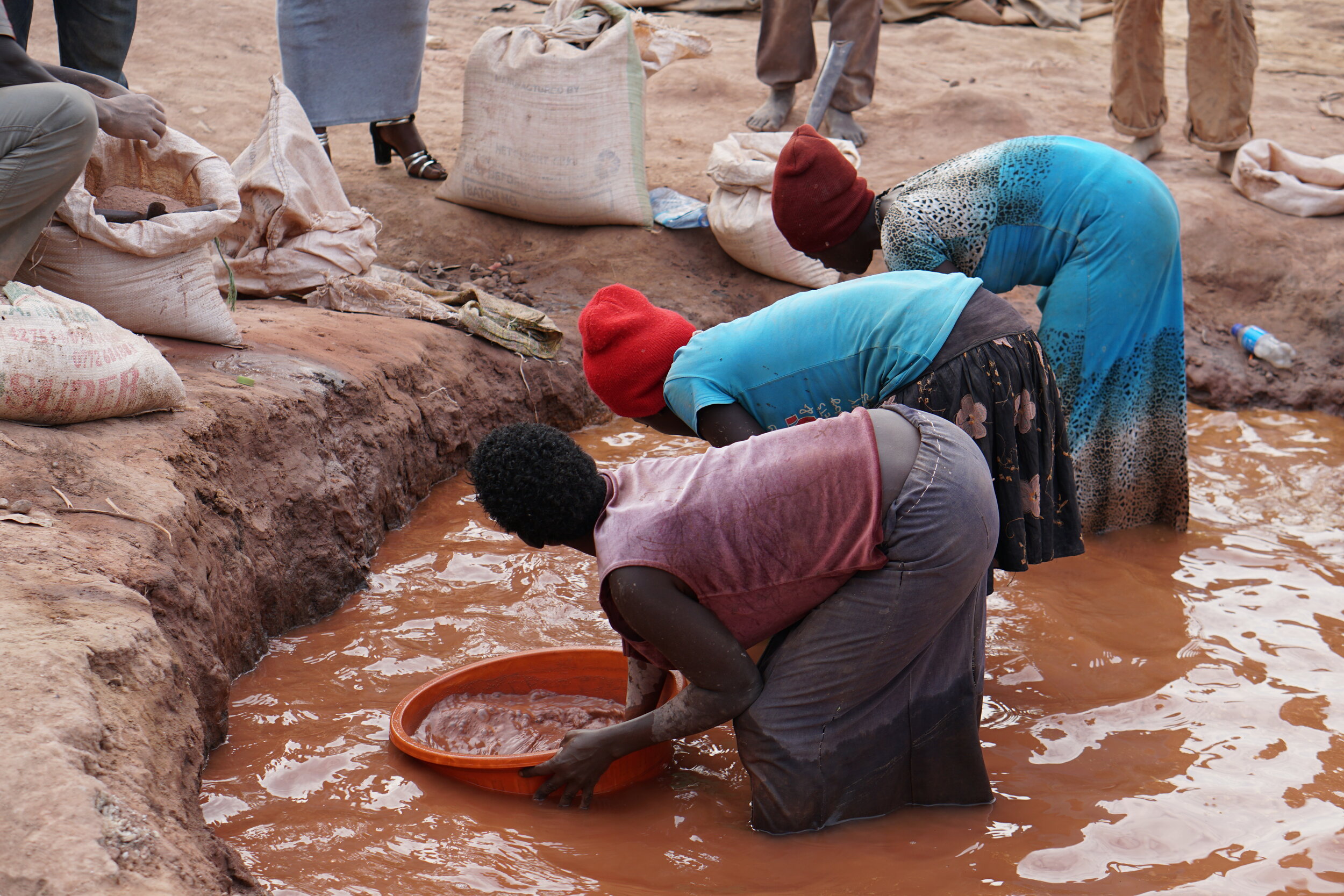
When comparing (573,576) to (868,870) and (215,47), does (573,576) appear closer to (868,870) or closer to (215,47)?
(868,870)

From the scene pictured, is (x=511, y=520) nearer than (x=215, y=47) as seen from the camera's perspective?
Yes

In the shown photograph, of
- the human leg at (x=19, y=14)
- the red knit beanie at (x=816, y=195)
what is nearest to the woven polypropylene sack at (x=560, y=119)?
the human leg at (x=19, y=14)

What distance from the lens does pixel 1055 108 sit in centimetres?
771

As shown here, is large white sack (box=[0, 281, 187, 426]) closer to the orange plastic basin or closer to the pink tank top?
the orange plastic basin

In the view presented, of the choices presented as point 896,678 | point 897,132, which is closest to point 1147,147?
point 897,132

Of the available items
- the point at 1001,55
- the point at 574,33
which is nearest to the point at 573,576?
the point at 574,33

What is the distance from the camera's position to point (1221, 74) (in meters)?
5.98

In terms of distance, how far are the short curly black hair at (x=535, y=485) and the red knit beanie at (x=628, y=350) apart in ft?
1.41

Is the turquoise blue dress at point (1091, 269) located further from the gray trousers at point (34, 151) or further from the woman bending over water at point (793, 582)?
the gray trousers at point (34, 151)

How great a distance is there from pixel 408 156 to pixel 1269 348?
443 cm

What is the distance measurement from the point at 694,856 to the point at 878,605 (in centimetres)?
60

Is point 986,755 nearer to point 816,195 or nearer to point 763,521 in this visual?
point 763,521

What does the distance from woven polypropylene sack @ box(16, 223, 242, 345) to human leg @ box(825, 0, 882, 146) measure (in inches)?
167

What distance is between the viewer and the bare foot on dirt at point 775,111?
22.9 feet
